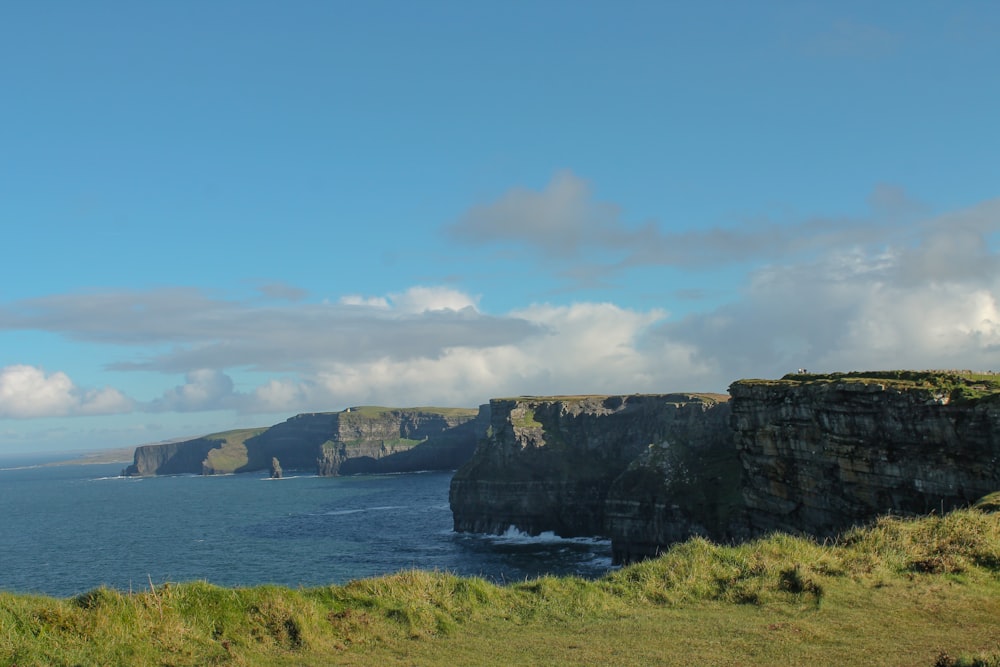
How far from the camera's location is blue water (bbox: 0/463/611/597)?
8131 centimetres

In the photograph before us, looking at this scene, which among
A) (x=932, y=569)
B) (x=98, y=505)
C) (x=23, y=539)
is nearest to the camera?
(x=932, y=569)

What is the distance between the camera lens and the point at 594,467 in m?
121

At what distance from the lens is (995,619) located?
18.4 metres

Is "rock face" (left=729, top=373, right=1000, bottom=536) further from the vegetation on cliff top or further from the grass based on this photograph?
the grass

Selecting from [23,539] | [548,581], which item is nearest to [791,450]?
[548,581]

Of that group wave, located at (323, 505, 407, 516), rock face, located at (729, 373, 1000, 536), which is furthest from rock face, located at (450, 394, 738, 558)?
wave, located at (323, 505, 407, 516)

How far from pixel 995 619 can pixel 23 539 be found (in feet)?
477

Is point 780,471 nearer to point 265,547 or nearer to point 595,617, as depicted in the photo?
point 595,617

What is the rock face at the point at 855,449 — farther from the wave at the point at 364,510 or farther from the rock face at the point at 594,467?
the wave at the point at 364,510

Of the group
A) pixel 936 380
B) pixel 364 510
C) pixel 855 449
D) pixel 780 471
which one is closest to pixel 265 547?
pixel 364 510

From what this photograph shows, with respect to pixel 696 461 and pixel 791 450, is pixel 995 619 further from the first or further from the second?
pixel 696 461

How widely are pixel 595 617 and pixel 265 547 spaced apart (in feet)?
299

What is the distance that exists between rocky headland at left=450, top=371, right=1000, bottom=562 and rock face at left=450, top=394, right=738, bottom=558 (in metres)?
0.22

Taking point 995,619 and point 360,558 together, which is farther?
point 360,558
